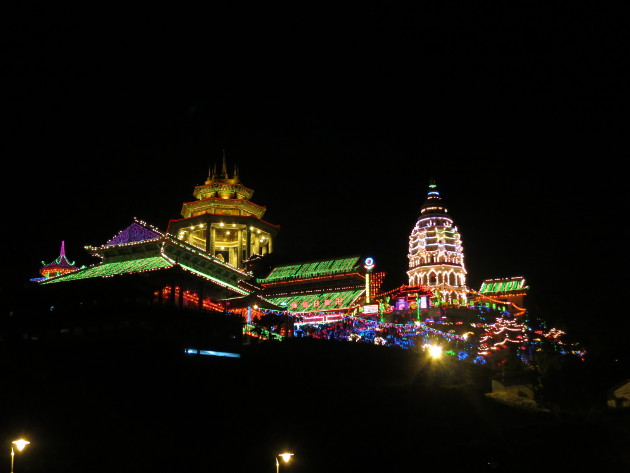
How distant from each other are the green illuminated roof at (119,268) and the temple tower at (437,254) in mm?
47875

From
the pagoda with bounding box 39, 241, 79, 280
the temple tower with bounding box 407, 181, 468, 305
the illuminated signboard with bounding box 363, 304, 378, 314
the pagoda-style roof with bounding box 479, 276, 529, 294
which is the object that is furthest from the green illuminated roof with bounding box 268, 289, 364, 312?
the pagoda-style roof with bounding box 479, 276, 529, 294

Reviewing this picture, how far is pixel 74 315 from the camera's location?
3114 cm

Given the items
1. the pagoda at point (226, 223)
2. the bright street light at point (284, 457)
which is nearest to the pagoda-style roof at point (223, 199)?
the pagoda at point (226, 223)

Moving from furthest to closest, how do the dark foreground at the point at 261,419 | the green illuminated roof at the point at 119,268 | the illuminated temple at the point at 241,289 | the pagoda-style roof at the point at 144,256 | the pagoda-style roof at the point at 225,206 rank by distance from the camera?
the pagoda-style roof at the point at 225,206
the pagoda-style roof at the point at 144,256
the green illuminated roof at the point at 119,268
the illuminated temple at the point at 241,289
the dark foreground at the point at 261,419

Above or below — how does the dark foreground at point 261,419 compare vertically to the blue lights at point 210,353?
below

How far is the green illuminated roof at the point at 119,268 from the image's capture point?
38.4 meters

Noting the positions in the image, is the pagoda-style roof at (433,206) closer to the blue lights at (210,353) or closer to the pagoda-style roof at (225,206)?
the pagoda-style roof at (225,206)

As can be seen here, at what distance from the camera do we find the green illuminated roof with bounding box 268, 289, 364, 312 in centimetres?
6675

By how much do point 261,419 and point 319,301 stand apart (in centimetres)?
4143

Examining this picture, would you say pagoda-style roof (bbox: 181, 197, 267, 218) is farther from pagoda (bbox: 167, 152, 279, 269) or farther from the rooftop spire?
the rooftop spire

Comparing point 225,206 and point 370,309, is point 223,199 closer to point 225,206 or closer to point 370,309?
point 225,206

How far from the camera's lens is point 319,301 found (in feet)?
227

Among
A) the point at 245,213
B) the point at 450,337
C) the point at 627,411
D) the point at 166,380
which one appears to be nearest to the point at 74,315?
the point at 166,380

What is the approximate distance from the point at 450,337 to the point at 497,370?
767cm
